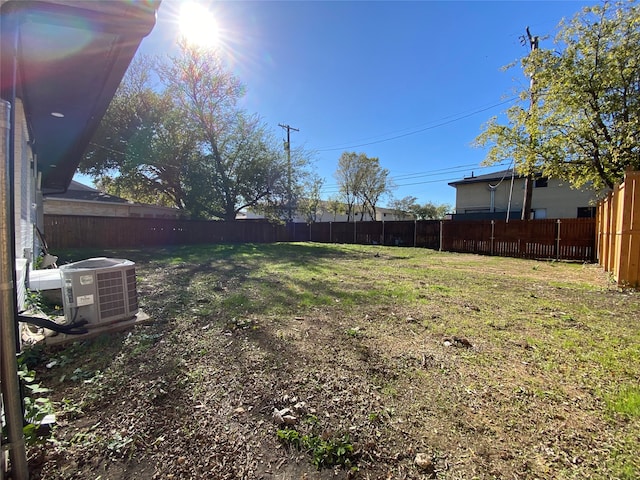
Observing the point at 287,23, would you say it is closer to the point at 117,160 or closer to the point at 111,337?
the point at 111,337

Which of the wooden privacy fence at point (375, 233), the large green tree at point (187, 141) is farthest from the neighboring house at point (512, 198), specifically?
the large green tree at point (187, 141)

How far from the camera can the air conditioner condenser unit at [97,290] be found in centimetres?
270

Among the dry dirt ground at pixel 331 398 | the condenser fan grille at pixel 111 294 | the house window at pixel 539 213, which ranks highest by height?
the house window at pixel 539 213

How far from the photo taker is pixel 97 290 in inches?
111

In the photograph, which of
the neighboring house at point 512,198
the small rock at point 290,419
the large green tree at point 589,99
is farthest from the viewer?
the neighboring house at point 512,198

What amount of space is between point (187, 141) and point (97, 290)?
1450 cm

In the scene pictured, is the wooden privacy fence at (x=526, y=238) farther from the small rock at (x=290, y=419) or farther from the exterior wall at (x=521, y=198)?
the small rock at (x=290, y=419)

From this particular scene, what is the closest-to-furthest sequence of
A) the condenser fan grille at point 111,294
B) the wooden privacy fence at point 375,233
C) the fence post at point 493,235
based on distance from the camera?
the condenser fan grille at point 111,294 < the fence post at point 493,235 < the wooden privacy fence at point 375,233

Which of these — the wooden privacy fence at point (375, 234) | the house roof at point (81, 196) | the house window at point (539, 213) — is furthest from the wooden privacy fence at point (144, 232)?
the house window at point (539, 213)

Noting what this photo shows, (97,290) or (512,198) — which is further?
(512,198)

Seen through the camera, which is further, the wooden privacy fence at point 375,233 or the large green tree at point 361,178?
the large green tree at point 361,178

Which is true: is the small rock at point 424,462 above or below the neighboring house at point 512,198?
below

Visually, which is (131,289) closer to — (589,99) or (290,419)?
(290,419)

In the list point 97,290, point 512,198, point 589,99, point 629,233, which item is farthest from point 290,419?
point 512,198
